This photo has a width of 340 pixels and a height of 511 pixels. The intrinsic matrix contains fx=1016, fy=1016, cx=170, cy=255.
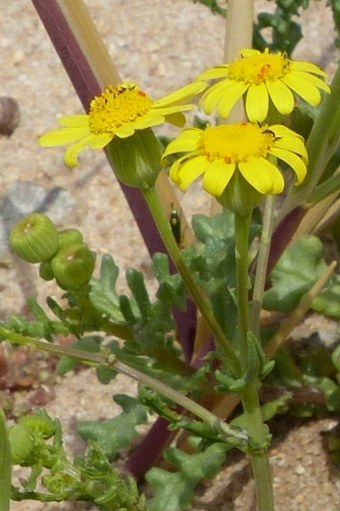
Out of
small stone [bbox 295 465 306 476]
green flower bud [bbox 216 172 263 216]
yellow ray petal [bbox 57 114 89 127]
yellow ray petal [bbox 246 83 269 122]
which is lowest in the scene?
small stone [bbox 295 465 306 476]

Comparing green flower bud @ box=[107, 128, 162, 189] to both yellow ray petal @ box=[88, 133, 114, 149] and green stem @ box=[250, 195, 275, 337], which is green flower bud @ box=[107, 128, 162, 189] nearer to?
yellow ray petal @ box=[88, 133, 114, 149]

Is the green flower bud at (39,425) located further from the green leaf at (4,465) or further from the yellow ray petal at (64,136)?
the yellow ray petal at (64,136)

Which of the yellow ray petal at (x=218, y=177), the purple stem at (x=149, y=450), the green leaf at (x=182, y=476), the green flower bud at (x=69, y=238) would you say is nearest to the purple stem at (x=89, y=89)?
the purple stem at (x=149, y=450)

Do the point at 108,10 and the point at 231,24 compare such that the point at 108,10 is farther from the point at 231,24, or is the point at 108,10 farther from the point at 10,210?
the point at 231,24

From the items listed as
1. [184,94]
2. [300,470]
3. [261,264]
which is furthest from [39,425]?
[300,470]

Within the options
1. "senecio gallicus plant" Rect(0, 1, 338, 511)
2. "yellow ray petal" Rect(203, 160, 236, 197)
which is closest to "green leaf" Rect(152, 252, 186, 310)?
"senecio gallicus plant" Rect(0, 1, 338, 511)

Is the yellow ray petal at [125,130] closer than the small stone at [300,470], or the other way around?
the yellow ray petal at [125,130]
